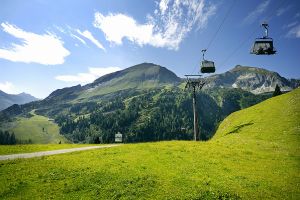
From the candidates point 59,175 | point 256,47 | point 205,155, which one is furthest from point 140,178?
point 256,47

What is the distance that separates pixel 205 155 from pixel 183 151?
12.8 feet

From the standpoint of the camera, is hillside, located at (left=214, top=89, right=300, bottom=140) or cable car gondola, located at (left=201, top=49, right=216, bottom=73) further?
cable car gondola, located at (left=201, top=49, right=216, bottom=73)

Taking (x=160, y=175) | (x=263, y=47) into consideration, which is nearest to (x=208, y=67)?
(x=263, y=47)

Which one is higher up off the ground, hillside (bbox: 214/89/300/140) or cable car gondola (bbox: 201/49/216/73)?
cable car gondola (bbox: 201/49/216/73)

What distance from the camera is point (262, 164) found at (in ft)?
111

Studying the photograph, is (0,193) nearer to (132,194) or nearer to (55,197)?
(55,197)

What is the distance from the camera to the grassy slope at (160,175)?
22609mm

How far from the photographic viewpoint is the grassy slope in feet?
74.2

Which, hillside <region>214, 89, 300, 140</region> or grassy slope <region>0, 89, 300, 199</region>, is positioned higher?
hillside <region>214, 89, 300, 140</region>

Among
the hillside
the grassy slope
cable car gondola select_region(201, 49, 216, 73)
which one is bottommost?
the grassy slope

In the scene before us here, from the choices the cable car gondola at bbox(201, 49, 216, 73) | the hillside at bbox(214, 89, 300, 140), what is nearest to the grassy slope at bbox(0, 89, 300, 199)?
the hillside at bbox(214, 89, 300, 140)

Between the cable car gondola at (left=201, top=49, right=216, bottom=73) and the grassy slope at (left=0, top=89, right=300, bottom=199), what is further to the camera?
the cable car gondola at (left=201, top=49, right=216, bottom=73)

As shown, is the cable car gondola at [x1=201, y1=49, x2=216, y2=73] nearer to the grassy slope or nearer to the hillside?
the hillside

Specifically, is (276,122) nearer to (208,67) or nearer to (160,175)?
(208,67)
